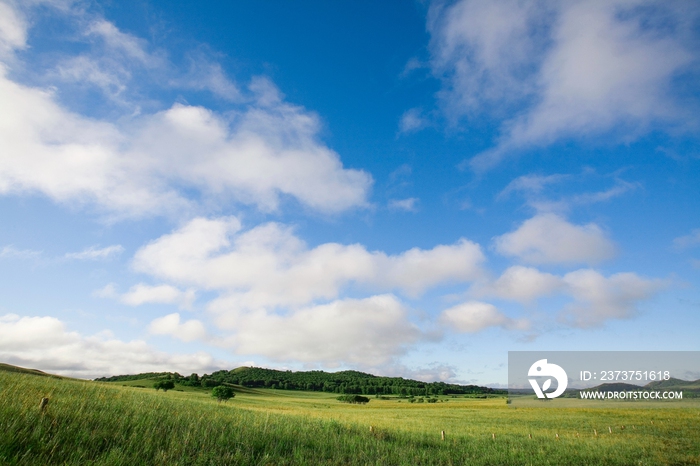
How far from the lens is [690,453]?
811 inches

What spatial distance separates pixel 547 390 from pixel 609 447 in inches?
2909

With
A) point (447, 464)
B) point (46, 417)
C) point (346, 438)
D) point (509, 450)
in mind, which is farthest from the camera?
point (509, 450)

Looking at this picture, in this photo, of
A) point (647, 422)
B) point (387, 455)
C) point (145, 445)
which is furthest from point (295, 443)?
point (647, 422)

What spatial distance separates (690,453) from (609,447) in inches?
166

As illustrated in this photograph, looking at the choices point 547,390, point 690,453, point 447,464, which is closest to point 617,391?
point 547,390

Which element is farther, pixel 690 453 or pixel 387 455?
pixel 690 453

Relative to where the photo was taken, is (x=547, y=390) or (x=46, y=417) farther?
(x=547, y=390)

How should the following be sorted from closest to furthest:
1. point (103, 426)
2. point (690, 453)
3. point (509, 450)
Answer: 1. point (103, 426)
2. point (509, 450)
3. point (690, 453)

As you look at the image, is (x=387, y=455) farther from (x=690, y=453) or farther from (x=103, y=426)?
(x=690, y=453)

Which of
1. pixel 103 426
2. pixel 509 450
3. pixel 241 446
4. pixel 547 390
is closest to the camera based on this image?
pixel 103 426

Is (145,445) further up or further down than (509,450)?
further up

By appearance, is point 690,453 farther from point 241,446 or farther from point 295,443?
point 241,446

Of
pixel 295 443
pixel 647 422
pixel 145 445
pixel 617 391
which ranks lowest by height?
pixel 617 391

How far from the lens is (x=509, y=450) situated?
61.0 feet
